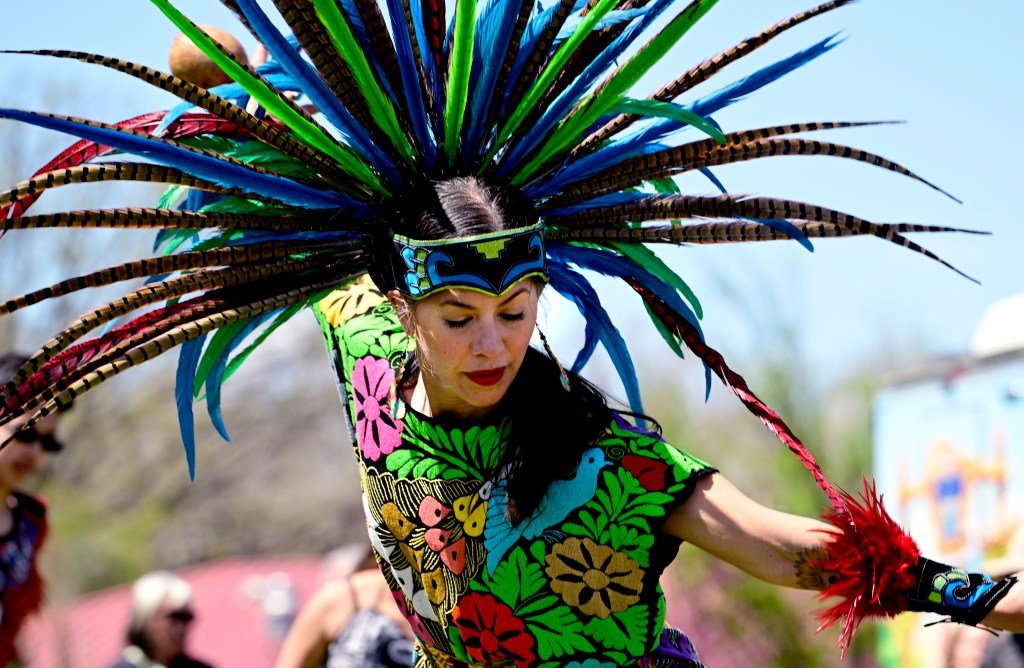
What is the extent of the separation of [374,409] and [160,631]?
274cm

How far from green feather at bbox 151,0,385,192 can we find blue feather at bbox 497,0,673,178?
0.89 feet

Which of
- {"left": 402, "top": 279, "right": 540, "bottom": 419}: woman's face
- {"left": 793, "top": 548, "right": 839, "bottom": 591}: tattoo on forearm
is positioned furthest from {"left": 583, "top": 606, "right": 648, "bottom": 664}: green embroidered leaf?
{"left": 402, "top": 279, "right": 540, "bottom": 419}: woman's face

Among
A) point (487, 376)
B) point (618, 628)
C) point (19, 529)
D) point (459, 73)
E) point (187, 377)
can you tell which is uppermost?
point (459, 73)

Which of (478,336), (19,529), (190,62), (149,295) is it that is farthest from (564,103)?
(19,529)

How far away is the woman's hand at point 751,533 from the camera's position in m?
2.21

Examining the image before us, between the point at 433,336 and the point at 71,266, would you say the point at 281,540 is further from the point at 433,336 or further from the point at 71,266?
the point at 433,336

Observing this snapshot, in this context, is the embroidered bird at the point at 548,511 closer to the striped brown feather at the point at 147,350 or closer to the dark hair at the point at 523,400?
the dark hair at the point at 523,400

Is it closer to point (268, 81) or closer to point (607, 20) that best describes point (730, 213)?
point (607, 20)

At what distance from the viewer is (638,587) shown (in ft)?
7.99

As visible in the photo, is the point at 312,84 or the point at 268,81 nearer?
the point at 312,84

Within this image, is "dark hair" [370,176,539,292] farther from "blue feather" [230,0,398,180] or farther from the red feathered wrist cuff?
the red feathered wrist cuff

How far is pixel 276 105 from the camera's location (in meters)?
2.47

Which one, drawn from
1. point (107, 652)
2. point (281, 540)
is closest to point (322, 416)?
point (281, 540)

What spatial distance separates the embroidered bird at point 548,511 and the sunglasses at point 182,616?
2961mm
